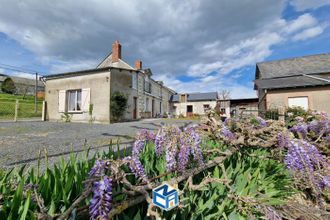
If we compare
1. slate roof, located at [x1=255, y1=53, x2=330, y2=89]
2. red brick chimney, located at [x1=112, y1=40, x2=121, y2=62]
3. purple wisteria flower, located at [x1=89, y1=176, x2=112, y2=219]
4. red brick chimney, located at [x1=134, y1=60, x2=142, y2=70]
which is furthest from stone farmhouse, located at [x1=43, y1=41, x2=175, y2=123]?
purple wisteria flower, located at [x1=89, y1=176, x2=112, y2=219]

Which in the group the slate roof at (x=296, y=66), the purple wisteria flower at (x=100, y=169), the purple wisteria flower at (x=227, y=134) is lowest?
the purple wisteria flower at (x=100, y=169)

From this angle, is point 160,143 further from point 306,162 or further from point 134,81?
point 134,81

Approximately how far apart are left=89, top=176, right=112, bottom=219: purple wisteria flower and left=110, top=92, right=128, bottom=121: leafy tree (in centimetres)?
1334

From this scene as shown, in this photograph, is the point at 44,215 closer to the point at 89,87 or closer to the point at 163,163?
the point at 163,163

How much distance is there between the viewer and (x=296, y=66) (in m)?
17.1

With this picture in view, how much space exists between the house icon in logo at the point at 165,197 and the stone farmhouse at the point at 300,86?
1101cm

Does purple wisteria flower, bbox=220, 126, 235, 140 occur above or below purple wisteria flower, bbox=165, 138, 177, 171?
above

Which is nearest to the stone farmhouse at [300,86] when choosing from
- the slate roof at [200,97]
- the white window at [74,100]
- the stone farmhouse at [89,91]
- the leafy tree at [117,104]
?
the leafy tree at [117,104]

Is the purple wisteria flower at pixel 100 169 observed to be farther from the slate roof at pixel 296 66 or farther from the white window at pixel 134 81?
the slate roof at pixel 296 66

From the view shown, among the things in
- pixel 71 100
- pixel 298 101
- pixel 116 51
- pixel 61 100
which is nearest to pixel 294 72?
pixel 298 101

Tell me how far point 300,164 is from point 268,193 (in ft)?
1.45

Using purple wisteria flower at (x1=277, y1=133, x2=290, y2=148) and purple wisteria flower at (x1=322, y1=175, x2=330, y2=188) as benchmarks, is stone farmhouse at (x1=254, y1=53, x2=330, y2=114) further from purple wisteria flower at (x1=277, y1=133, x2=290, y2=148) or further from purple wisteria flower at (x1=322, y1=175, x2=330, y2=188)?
purple wisteria flower at (x1=322, y1=175, x2=330, y2=188)

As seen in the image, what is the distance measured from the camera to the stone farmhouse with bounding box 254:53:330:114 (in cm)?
1252

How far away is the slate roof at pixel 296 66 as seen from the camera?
1608 cm
